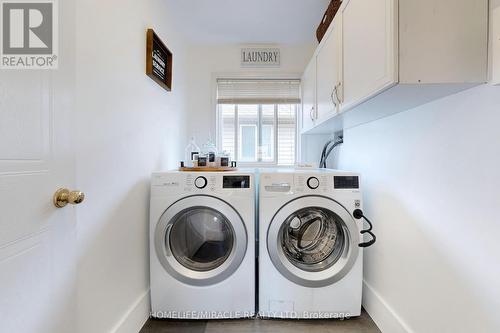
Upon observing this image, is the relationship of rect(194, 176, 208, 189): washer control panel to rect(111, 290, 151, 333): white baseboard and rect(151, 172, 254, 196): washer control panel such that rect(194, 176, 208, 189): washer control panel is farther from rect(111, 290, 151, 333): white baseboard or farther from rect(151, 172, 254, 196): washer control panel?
rect(111, 290, 151, 333): white baseboard

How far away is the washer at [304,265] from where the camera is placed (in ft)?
4.90

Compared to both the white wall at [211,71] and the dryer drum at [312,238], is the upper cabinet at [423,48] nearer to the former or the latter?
the dryer drum at [312,238]

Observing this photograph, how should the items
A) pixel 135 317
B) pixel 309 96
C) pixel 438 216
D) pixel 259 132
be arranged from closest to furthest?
pixel 438 216 → pixel 135 317 → pixel 309 96 → pixel 259 132

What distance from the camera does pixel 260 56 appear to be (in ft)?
8.97

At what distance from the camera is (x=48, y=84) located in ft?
2.43

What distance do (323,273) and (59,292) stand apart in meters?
1.33

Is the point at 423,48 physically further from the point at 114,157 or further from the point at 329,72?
the point at 114,157

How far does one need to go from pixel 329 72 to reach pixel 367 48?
1.83 ft

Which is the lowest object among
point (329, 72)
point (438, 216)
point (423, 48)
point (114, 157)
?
point (438, 216)

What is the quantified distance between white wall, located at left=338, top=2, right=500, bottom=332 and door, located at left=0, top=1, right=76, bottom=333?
144 centimetres

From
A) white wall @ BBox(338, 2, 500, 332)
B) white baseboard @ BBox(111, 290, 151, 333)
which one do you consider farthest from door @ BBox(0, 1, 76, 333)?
white wall @ BBox(338, 2, 500, 332)

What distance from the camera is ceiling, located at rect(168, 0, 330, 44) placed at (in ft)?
6.75

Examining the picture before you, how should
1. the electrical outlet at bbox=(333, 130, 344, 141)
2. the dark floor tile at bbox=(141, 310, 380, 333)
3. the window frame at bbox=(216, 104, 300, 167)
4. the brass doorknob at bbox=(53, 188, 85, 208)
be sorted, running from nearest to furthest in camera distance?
1. the brass doorknob at bbox=(53, 188, 85, 208)
2. the dark floor tile at bbox=(141, 310, 380, 333)
3. the electrical outlet at bbox=(333, 130, 344, 141)
4. the window frame at bbox=(216, 104, 300, 167)

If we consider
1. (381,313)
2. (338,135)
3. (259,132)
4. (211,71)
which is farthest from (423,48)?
(211,71)
